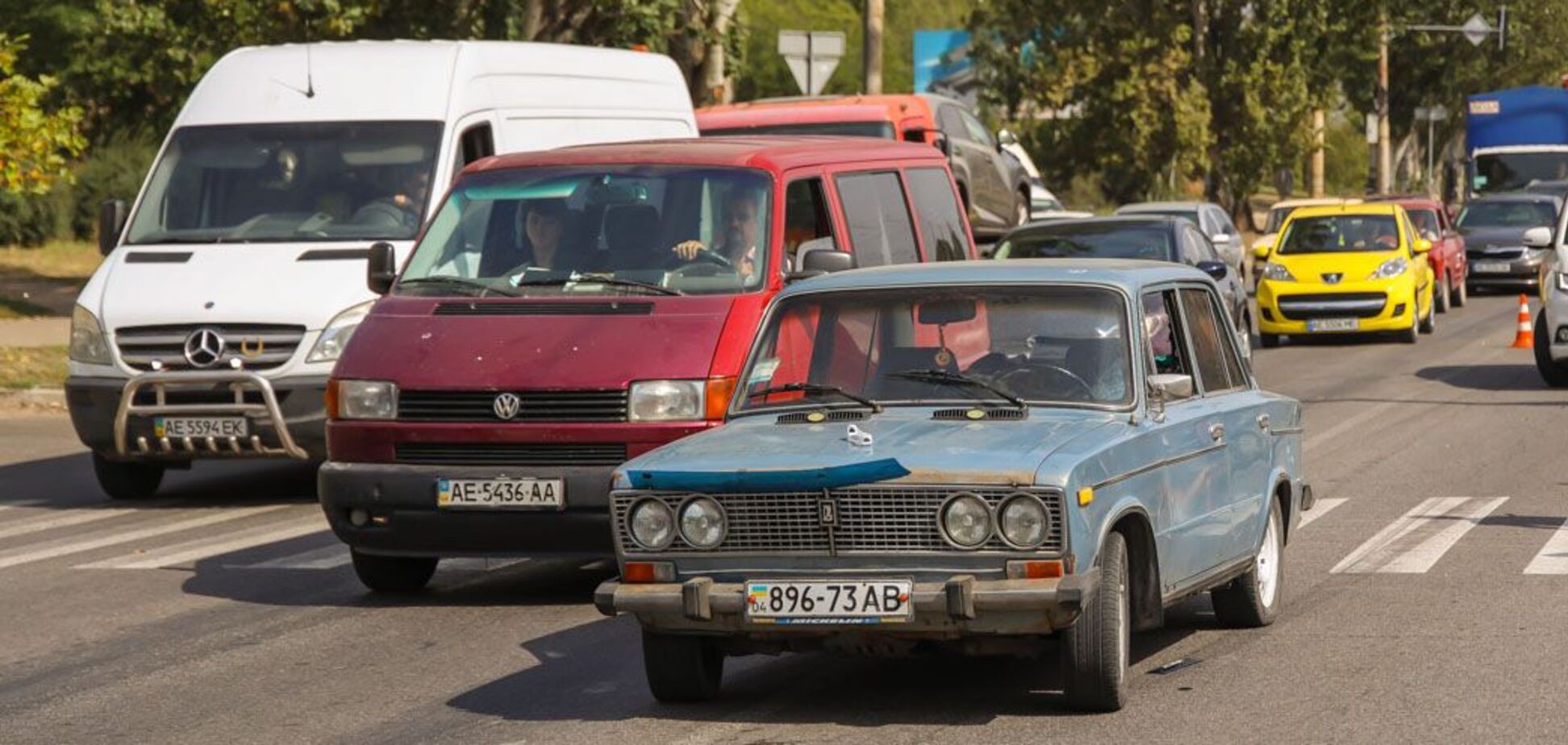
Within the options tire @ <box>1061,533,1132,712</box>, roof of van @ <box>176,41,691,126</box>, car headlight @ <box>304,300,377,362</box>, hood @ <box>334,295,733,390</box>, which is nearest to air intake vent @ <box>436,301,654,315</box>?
hood @ <box>334,295,733,390</box>

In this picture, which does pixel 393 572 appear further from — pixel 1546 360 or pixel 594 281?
pixel 1546 360

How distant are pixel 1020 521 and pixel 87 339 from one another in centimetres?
891

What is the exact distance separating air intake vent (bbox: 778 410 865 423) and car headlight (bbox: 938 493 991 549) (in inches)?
33.7

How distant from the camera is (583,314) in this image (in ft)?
37.6

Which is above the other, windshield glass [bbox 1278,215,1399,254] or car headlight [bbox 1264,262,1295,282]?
windshield glass [bbox 1278,215,1399,254]

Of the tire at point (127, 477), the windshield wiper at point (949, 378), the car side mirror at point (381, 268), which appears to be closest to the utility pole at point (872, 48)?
the tire at point (127, 477)

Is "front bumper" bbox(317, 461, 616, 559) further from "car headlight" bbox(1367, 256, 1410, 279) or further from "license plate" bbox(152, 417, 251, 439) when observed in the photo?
"car headlight" bbox(1367, 256, 1410, 279)

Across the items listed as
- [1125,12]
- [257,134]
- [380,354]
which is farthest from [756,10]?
[380,354]

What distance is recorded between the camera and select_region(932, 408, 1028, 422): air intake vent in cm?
852

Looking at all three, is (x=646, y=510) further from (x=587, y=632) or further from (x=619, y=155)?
(x=619, y=155)

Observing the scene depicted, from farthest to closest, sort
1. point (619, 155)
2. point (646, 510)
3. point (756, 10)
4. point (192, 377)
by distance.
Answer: point (756, 10) < point (192, 377) < point (619, 155) < point (646, 510)

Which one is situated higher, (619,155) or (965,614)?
(619,155)

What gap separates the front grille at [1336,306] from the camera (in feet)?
94.6

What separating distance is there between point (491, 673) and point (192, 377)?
6.06m
